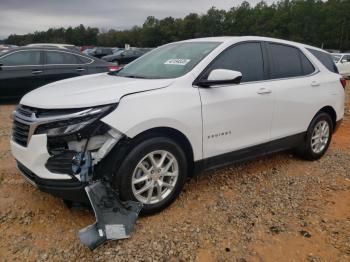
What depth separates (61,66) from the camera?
865 cm

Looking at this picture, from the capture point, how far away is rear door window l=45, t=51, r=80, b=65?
8.62 meters

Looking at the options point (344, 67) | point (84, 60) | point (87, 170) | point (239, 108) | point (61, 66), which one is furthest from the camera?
point (344, 67)

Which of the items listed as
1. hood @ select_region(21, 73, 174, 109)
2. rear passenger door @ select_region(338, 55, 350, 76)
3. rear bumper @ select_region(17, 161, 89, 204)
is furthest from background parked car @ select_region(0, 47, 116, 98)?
rear passenger door @ select_region(338, 55, 350, 76)

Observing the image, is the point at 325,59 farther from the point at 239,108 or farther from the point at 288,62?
the point at 239,108

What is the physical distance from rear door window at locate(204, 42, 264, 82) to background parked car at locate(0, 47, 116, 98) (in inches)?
224

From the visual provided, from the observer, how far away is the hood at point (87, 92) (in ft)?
9.63

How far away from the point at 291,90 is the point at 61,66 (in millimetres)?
6069

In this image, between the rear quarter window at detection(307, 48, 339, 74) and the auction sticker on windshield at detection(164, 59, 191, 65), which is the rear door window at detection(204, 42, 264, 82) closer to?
the auction sticker on windshield at detection(164, 59, 191, 65)

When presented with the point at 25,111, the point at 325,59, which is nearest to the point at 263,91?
the point at 325,59

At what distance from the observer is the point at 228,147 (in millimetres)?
3744

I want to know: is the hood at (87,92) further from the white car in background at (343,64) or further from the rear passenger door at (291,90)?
the white car in background at (343,64)

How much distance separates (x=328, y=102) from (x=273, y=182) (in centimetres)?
155

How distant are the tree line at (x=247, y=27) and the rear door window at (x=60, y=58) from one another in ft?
172

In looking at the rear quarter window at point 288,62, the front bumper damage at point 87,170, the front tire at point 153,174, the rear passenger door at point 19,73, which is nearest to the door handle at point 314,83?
the rear quarter window at point 288,62
